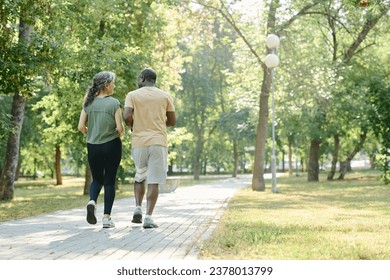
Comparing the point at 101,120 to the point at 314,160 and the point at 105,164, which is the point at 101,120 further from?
the point at 314,160

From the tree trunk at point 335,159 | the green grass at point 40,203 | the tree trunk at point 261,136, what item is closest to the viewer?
the green grass at point 40,203

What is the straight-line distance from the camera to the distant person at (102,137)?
316 inches

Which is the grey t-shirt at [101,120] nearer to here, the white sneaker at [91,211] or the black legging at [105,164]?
the black legging at [105,164]

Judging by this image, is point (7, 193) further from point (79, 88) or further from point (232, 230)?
point (232, 230)

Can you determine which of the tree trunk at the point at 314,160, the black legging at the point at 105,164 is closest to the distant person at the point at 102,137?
the black legging at the point at 105,164

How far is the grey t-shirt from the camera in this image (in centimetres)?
805

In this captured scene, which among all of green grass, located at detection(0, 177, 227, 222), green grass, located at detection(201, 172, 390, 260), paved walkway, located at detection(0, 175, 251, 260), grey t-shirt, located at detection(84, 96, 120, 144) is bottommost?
green grass, located at detection(0, 177, 227, 222)

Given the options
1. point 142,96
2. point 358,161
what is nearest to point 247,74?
point 142,96

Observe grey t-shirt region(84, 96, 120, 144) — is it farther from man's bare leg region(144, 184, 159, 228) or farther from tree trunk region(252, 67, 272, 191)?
tree trunk region(252, 67, 272, 191)

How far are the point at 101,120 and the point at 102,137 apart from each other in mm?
241

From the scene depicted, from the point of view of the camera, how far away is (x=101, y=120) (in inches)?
317

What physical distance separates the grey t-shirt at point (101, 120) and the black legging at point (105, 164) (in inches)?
3.4

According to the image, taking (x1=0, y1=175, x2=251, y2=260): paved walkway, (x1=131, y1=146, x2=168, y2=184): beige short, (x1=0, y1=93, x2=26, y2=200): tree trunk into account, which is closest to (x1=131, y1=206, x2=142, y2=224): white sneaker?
(x1=0, y1=175, x2=251, y2=260): paved walkway

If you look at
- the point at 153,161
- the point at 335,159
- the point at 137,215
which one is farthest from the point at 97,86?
the point at 335,159
